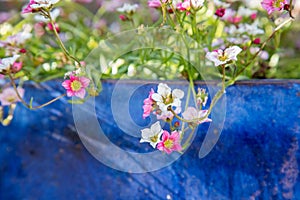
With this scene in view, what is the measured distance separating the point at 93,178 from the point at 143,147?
144mm

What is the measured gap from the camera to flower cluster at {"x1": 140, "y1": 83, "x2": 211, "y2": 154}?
2.65 feet

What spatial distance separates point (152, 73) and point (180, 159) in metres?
0.21

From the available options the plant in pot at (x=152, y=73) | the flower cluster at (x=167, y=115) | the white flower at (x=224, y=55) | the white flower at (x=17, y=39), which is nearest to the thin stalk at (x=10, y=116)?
the plant in pot at (x=152, y=73)

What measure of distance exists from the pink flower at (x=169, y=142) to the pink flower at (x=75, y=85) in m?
0.17

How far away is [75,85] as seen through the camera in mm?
875

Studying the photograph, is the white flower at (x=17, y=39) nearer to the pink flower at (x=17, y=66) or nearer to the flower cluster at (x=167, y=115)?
the pink flower at (x=17, y=66)

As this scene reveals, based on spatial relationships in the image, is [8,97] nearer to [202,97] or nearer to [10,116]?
[10,116]

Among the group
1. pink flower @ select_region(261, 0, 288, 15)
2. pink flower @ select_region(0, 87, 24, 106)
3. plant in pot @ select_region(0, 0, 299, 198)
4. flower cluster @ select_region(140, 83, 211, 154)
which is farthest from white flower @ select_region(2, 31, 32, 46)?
pink flower @ select_region(261, 0, 288, 15)

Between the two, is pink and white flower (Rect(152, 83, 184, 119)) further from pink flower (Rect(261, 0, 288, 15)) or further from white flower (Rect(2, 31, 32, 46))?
white flower (Rect(2, 31, 32, 46))

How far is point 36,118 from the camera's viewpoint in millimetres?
1118

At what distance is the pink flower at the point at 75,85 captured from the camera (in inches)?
34.2

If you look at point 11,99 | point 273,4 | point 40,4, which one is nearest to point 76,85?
point 40,4

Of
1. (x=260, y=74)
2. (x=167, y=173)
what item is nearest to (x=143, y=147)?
(x=167, y=173)

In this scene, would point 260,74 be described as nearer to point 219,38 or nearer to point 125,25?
point 219,38
